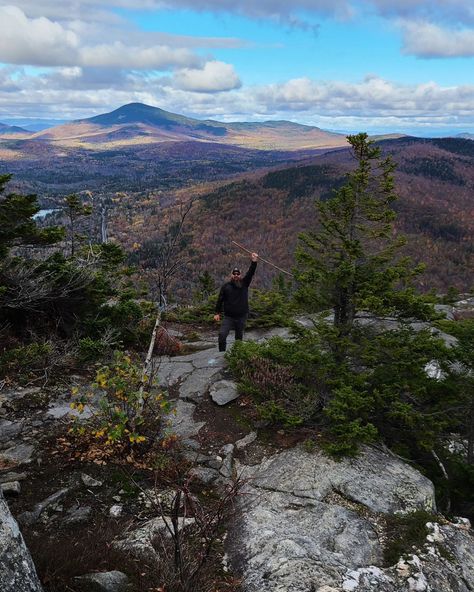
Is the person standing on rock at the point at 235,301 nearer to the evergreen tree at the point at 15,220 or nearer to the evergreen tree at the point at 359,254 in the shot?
the evergreen tree at the point at 359,254

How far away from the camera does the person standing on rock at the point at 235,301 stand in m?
9.40

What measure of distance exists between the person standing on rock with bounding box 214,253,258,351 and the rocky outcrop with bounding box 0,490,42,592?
6431mm

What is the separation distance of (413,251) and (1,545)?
371 ft

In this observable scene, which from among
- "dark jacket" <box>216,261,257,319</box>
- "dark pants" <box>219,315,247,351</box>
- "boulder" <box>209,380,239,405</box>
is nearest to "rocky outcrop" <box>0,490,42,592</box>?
"boulder" <box>209,380,239,405</box>

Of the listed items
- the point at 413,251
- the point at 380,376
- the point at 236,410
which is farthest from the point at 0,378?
the point at 413,251

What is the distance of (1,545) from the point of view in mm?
3045

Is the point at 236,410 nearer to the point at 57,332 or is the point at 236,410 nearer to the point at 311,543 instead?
the point at 311,543

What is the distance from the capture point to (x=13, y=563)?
3.03 metres

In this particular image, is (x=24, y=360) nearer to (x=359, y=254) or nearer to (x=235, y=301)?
(x=235, y=301)

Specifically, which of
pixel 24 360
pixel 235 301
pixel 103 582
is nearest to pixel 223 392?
pixel 235 301

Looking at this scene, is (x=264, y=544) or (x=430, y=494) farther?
(x=430, y=494)

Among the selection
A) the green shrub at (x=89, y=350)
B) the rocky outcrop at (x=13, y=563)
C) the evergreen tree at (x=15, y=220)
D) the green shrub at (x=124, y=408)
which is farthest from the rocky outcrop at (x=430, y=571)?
the evergreen tree at (x=15, y=220)

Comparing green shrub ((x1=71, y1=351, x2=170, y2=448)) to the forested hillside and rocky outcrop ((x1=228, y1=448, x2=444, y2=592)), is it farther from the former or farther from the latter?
the forested hillside

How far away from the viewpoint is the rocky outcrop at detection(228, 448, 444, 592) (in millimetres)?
4199
